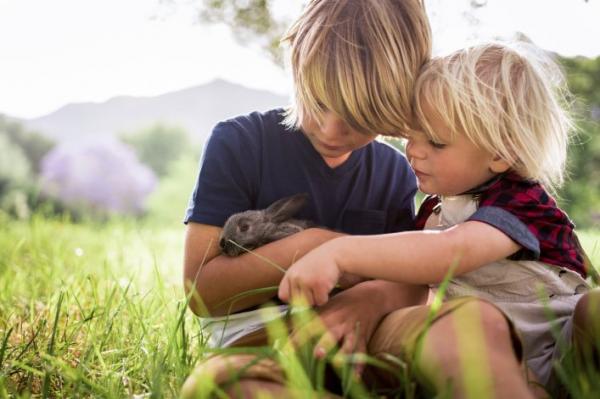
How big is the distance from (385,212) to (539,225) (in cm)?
72

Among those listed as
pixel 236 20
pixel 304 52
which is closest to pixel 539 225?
pixel 304 52

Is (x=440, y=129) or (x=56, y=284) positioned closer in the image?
(x=440, y=129)

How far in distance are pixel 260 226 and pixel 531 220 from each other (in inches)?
33.9

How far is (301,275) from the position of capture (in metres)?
1.69

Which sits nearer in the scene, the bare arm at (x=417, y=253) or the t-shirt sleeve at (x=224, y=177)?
the bare arm at (x=417, y=253)

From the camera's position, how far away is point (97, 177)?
1085cm

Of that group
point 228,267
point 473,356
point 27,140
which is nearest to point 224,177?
point 228,267

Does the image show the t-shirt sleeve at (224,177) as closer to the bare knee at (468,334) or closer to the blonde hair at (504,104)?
the blonde hair at (504,104)

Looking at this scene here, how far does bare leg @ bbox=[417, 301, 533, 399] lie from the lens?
142 cm

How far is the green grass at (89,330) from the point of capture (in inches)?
74.1

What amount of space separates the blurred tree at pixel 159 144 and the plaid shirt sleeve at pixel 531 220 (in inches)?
459

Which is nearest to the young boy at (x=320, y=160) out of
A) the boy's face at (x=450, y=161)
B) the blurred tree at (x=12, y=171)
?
the boy's face at (x=450, y=161)

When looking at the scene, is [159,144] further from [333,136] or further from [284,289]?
[284,289]

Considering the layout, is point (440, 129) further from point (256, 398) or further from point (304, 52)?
point (256, 398)
